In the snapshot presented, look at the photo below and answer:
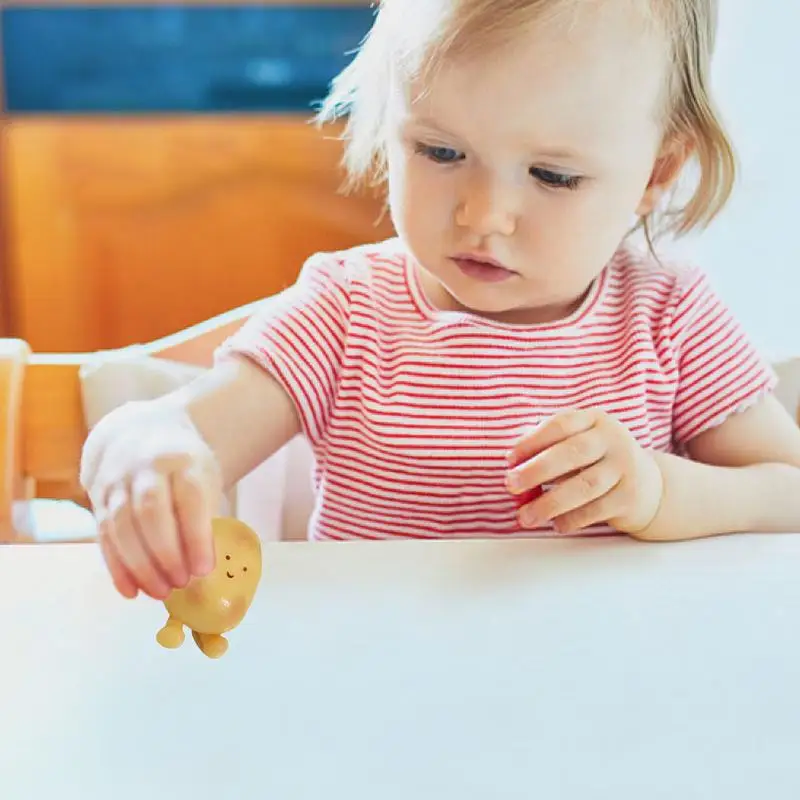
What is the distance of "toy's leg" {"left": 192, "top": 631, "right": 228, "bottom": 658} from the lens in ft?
1.57

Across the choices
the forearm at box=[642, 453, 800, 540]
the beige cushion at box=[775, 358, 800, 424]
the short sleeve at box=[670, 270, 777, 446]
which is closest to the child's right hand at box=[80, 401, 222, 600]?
the forearm at box=[642, 453, 800, 540]

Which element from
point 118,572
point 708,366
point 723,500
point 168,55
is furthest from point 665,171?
point 168,55

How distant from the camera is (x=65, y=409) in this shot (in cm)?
77

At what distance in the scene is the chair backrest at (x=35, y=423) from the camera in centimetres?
74

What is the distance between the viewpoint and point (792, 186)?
1263mm

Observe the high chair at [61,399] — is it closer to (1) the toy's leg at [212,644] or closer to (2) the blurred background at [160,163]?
(1) the toy's leg at [212,644]

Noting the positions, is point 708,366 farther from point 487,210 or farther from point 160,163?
point 160,163

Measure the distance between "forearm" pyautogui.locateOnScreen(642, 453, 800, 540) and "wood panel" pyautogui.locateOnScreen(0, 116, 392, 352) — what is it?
151 cm

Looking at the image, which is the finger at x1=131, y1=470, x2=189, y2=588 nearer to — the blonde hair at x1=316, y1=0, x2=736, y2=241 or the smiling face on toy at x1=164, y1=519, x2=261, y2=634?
the smiling face on toy at x1=164, y1=519, x2=261, y2=634

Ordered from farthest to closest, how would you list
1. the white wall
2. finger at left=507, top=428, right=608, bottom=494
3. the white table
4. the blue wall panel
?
the blue wall panel, the white wall, finger at left=507, top=428, right=608, bottom=494, the white table

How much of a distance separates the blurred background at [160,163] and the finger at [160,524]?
67.0 inches

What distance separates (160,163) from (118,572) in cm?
178

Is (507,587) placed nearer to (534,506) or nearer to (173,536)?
(534,506)

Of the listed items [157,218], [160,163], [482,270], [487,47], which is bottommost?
[157,218]
